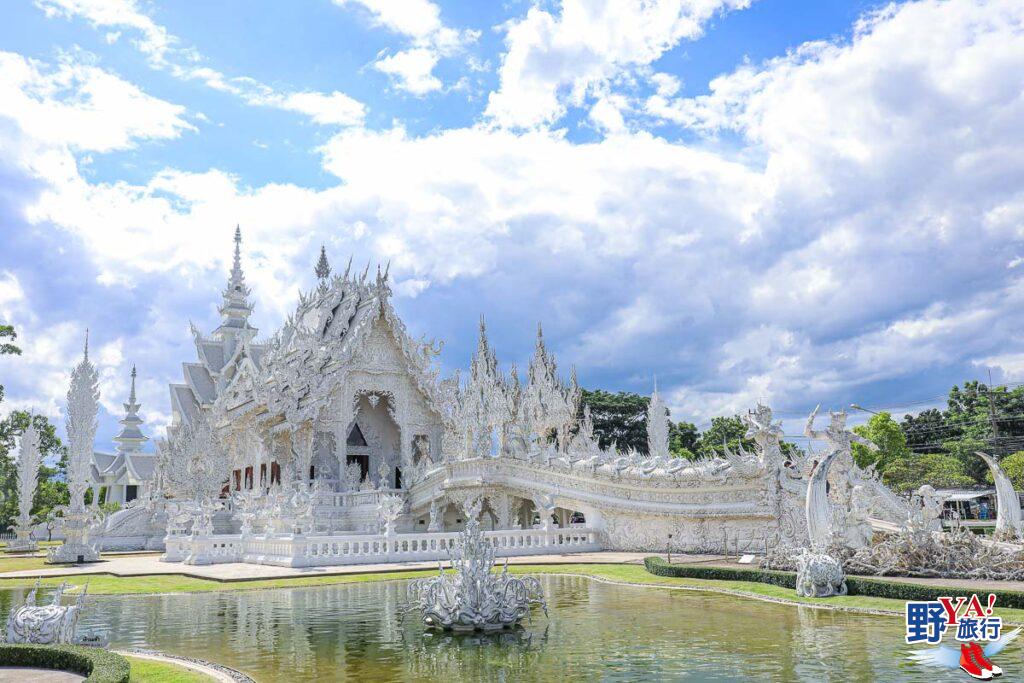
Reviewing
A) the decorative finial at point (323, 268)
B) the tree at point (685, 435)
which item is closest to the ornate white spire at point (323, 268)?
the decorative finial at point (323, 268)

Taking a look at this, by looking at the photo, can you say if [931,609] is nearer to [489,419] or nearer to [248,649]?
[248,649]

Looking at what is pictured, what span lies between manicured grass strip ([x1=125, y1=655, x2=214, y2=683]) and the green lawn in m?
7.36

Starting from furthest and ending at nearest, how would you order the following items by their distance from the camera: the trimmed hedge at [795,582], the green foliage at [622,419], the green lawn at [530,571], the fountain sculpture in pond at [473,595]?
the green foliage at [622,419], the green lawn at [530,571], the trimmed hedge at [795,582], the fountain sculpture in pond at [473,595]

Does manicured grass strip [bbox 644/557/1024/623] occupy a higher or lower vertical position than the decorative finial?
lower

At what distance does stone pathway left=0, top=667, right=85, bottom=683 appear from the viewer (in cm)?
701

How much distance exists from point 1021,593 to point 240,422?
28.4 metres

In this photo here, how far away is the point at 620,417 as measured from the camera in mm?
62125

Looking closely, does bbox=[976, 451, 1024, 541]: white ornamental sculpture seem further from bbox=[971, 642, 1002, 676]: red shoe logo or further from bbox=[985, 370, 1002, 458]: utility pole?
bbox=[985, 370, 1002, 458]: utility pole

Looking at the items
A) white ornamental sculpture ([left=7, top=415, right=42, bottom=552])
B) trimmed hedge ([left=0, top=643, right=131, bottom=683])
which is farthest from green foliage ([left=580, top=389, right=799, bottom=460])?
trimmed hedge ([left=0, top=643, right=131, bottom=683])

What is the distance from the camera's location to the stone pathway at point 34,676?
701 centimetres

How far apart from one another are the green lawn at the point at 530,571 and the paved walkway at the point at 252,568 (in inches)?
15.3

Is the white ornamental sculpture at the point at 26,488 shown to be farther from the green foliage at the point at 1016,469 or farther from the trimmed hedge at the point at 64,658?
the green foliage at the point at 1016,469

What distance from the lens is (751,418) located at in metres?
17.9

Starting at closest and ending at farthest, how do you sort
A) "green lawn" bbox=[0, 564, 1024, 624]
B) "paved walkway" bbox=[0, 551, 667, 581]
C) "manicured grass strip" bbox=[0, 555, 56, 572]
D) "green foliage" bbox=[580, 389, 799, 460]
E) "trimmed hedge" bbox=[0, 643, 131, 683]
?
"trimmed hedge" bbox=[0, 643, 131, 683] < "green lawn" bbox=[0, 564, 1024, 624] < "paved walkway" bbox=[0, 551, 667, 581] < "manicured grass strip" bbox=[0, 555, 56, 572] < "green foliage" bbox=[580, 389, 799, 460]
